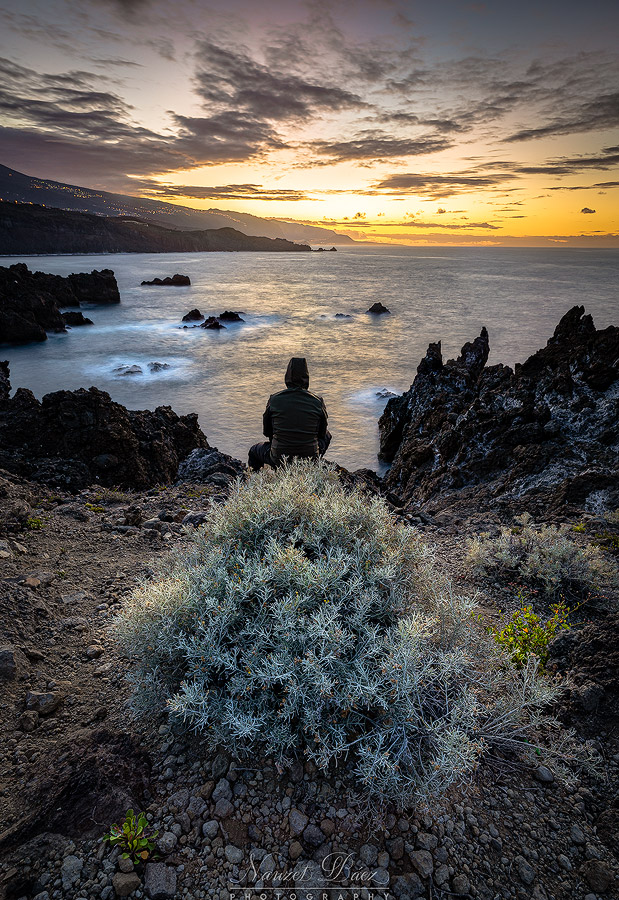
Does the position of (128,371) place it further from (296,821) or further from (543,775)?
(543,775)

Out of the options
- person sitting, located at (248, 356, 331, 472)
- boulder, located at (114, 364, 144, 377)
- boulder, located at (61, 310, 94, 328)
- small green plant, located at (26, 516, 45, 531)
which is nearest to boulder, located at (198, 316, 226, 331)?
boulder, located at (61, 310, 94, 328)

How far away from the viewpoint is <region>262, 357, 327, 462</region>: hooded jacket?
563 centimetres

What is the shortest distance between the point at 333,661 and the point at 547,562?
3.05 metres

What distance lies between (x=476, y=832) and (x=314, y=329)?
4057 centimetres

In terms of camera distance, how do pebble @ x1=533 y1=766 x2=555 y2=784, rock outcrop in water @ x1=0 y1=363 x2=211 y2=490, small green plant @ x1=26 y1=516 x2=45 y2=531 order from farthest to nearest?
1. rock outcrop in water @ x1=0 y1=363 x2=211 y2=490
2. small green plant @ x1=26 y1=516 x2=45 y2=531
3. pebble @ x1=533 y1=766 x2=555 y2=784

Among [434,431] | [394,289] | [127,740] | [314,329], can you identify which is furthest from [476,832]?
[394,289]

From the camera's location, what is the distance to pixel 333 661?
2.28 m

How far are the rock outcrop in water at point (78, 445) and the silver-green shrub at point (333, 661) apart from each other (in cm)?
645

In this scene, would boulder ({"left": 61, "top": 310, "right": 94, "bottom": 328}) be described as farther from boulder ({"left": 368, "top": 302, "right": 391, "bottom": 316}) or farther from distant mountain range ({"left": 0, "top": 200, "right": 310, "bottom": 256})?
distant mountain range ({"left": 0, "top": 200, "right": 310, "bottom": 256})

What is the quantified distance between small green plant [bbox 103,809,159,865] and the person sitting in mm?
3930

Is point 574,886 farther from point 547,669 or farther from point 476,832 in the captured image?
point 547,669

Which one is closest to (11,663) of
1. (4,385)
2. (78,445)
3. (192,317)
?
(78,445)

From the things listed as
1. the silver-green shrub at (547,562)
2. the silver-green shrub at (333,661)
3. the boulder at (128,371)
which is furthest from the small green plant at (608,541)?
the boulder at (128,371)

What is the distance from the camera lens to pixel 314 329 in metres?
40.4
